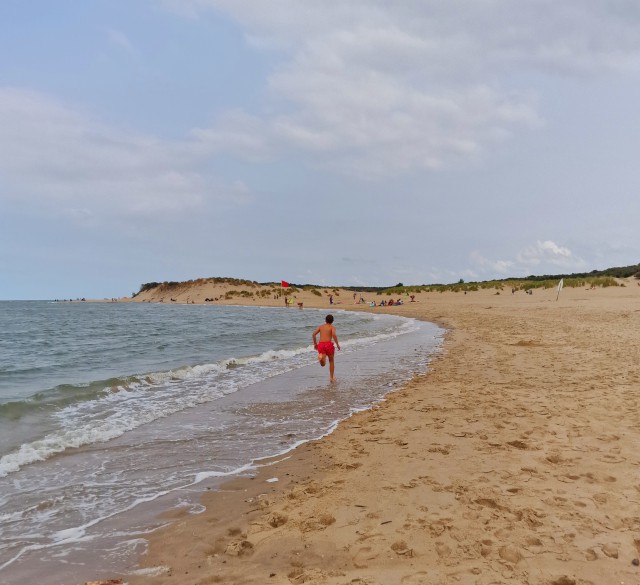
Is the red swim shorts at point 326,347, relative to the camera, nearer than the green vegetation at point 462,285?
Yes

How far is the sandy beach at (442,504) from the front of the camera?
10.8 feet

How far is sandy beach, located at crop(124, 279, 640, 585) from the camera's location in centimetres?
330

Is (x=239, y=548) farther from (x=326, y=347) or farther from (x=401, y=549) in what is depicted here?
(x=326, y=347)

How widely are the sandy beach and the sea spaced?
0.52 meters

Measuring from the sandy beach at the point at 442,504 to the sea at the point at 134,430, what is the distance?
525mm

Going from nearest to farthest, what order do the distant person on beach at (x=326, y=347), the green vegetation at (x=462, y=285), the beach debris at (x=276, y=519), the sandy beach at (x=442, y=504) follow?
the sandy beach at (x=442, y=504)
the beach debris at (x=276, y=519)
the distant person on beach at (x=326, y=347)
the green vegetation at (x=462, y=285)

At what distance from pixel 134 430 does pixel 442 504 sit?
569 cm

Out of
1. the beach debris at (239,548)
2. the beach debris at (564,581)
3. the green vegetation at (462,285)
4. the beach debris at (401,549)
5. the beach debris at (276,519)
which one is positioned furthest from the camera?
the green vegetation at (462,285)

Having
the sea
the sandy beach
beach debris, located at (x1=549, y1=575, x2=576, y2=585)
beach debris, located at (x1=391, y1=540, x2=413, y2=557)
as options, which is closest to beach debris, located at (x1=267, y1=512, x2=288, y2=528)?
the sandy beach

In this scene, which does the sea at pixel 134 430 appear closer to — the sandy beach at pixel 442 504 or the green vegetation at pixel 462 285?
the sandy beach at pixel 442 504

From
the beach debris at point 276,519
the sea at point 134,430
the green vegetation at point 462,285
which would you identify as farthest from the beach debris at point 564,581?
the green vegetation at point 462,285

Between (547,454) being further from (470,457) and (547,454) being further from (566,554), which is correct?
(566,554)

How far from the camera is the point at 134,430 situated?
7859mm

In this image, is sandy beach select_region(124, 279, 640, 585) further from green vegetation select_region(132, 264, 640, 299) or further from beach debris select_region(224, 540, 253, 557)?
green vegetation select_region(132, 264, 640, 299)
